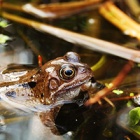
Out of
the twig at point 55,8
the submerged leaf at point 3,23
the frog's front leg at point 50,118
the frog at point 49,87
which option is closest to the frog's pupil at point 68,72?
the frog at point 49,87

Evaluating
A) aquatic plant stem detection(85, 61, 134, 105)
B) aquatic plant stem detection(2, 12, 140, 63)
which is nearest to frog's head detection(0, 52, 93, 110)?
aquatic plant stem detection(85, 61, 134, 105)

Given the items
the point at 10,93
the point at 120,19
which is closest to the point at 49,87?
the point at 10,93

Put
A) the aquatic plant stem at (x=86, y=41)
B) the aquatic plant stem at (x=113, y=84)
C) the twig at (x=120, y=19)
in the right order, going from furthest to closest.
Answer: the twig at (x=120, y=19) < the aquatic plant stem at (x=86, y=41) < the aquatic plant stem at (x=113, y=84)

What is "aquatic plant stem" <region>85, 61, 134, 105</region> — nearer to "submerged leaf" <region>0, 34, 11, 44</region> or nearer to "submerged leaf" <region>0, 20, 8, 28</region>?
"submerged leaf" <region>0, 34, 11, 44</region>

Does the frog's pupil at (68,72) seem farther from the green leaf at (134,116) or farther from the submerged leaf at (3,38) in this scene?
the submerged leaf at (3,38)

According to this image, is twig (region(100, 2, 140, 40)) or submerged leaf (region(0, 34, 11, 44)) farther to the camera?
twig (region(100, 2, 140, 40))

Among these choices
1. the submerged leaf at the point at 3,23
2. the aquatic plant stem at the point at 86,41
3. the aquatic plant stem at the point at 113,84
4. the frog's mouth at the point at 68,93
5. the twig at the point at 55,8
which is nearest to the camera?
the frog's mouth at the point at 68,93
